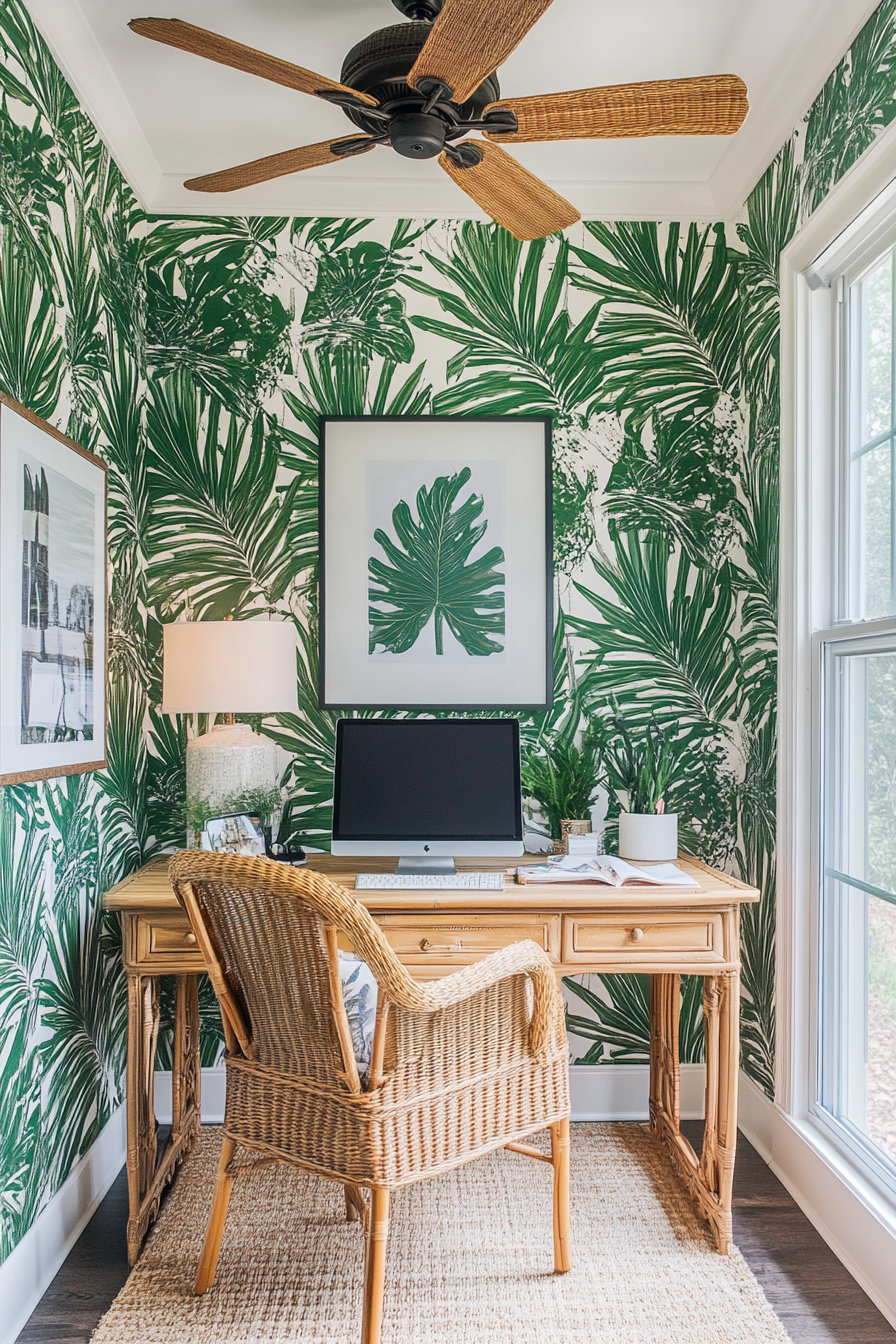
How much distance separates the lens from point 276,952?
66.9 inches

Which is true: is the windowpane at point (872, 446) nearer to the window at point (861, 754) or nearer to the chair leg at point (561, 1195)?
the window at point (861, 754)

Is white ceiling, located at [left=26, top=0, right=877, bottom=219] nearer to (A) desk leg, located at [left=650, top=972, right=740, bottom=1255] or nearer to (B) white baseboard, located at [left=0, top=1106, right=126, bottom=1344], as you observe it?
(A) desk leg, located at [left=650, top=972, right=740, bottom=1255]

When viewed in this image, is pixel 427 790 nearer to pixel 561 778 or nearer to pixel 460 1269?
pixel 561 778

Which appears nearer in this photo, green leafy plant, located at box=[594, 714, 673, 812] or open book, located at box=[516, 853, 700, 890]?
open book, located at box=[516, 853, 700, 890]

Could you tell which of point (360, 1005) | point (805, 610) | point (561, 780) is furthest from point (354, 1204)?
point (805, 610)

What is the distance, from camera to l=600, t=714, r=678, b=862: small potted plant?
2.51m

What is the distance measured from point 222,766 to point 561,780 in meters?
0.97

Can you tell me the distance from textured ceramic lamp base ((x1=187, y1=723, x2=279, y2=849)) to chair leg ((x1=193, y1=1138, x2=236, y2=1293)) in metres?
Result: 0.81

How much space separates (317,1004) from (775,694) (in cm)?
150

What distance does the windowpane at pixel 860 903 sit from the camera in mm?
2012

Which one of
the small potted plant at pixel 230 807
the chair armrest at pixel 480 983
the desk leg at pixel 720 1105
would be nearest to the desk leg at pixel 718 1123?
the desk leg at pixel 720 1105

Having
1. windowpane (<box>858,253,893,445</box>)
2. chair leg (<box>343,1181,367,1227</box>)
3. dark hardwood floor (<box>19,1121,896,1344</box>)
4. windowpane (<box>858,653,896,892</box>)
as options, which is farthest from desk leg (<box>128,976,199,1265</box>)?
windowpane (<box>858,253,893,445</box>)

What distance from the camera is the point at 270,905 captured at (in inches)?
65.6

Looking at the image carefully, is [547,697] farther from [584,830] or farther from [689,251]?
[689,251]
